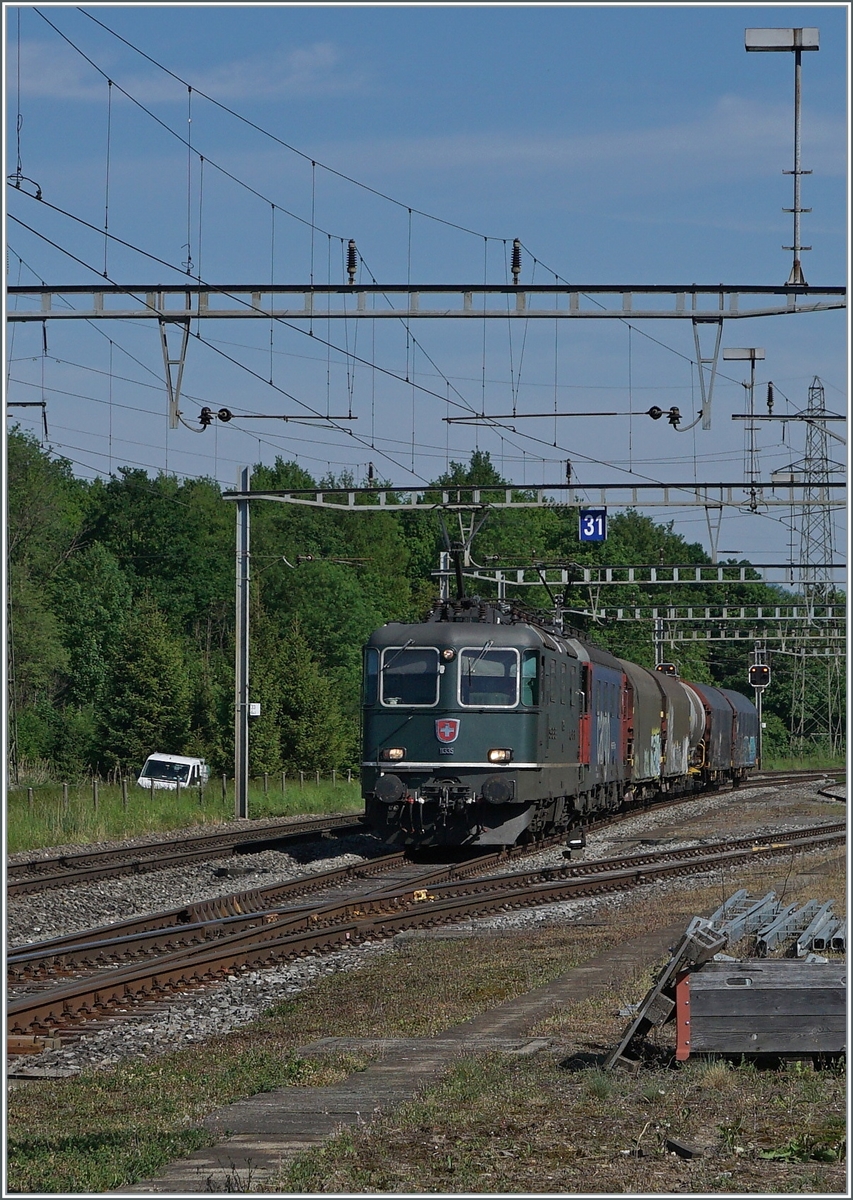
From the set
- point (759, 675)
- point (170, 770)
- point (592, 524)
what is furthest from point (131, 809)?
point (759, 675)

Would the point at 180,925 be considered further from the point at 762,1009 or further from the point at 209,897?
the point at 762,1009

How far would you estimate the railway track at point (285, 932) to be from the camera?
11883mm

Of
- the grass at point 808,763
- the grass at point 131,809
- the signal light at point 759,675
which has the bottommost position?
the grass at point 808,763

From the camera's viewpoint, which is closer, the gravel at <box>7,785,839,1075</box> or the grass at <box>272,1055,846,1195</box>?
the grass at <box>272,1055,846,1195</box>

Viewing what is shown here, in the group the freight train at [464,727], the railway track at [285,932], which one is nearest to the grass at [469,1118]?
the railway track at [285,932]

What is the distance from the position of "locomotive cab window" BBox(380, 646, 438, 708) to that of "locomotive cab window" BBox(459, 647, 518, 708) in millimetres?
420

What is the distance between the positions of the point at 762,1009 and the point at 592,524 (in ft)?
86.8

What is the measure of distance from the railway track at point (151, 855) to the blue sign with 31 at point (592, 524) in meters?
8.19

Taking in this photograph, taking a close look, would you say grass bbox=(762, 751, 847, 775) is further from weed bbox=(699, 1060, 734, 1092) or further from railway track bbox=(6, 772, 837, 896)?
weed bbox=(699, 1060, 734, 1092)

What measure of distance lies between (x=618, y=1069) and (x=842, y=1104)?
128cm

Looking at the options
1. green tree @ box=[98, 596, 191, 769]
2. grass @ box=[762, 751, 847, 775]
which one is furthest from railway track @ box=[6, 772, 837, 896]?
grass @ box=[762, 751, 847, 775]

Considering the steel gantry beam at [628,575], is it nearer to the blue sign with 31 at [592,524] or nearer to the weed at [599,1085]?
the blue sign with 31 at [592,524]

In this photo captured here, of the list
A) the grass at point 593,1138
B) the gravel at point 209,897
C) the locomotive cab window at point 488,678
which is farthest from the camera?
the locomotive cab window at point 488,678

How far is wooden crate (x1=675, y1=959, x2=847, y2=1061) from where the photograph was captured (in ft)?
28.5
